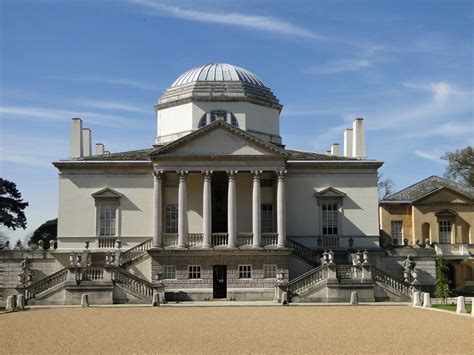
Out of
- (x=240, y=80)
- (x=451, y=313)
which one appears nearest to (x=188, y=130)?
(x=240, y=80)

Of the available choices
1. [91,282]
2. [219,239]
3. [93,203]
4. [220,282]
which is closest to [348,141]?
[219,239]

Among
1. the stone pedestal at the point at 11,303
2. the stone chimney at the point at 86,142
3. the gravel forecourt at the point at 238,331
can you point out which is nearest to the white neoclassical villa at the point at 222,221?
the stone chimney at the point at 86,142

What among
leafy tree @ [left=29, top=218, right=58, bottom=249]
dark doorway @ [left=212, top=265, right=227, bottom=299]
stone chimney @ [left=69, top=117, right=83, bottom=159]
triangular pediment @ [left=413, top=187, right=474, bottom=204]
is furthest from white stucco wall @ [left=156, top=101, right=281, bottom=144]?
leafy tree @ [left=29, top=218, right=58, bottom=249]

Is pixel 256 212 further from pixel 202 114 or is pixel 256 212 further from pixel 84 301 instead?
pixel 84 301

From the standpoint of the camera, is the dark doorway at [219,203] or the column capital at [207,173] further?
the dark doorway at [219,203]

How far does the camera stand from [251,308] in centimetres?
3456

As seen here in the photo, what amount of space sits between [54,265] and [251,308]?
1631 cm

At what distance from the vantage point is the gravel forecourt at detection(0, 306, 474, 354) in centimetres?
1867

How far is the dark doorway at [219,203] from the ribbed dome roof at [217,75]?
28.7 ft

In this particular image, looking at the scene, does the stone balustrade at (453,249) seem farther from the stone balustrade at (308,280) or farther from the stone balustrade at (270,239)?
the stone balustrade at (308,280)

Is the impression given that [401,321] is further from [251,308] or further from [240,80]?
[240,80]

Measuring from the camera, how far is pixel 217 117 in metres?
49.8

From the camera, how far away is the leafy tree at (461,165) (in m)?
74.5

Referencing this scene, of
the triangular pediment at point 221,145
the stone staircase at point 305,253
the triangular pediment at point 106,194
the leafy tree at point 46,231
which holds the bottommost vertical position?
the stone staircase at point 305,253
